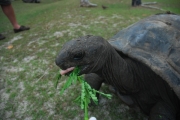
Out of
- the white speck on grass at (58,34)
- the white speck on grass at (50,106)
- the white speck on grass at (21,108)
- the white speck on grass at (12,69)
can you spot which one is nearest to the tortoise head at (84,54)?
the white speck on grass at (50,106)

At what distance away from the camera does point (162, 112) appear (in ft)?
5.37

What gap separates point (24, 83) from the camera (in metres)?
2.56

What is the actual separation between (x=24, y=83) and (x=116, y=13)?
3546mm

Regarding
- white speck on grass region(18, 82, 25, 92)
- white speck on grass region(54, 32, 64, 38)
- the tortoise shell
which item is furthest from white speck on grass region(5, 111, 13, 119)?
white speck on grass region(54, 32, 64, 38)

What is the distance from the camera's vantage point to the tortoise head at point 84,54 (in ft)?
4.66

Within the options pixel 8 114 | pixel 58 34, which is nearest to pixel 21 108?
pixel 8 114

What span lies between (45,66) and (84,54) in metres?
1.59

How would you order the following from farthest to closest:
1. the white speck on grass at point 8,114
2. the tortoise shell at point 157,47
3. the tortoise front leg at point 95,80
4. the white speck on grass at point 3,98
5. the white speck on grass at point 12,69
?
the white speck on grass at point 12,69, the white speck on grass at point 3,98, the white speck on grass at point 8,114, the tortoise front leg at point 95,80, the tortoise shell at point 157,47

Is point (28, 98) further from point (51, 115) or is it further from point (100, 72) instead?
point (100, 72)

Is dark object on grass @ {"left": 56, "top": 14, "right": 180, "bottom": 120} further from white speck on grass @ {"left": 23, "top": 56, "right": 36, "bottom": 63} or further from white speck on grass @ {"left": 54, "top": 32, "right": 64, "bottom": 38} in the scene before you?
white speck on grass @ {"left": 54, "top": 32, "right": 64, "bottom": 38}

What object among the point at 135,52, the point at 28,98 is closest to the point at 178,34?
the point at 135,52

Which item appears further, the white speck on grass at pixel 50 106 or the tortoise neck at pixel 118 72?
the white speck on grass at pixel 50 106

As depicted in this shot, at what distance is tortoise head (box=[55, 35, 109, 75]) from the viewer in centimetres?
142

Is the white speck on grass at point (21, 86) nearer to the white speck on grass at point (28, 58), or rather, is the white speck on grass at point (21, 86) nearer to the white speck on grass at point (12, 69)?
the white speck on grass at point (12, 69)
